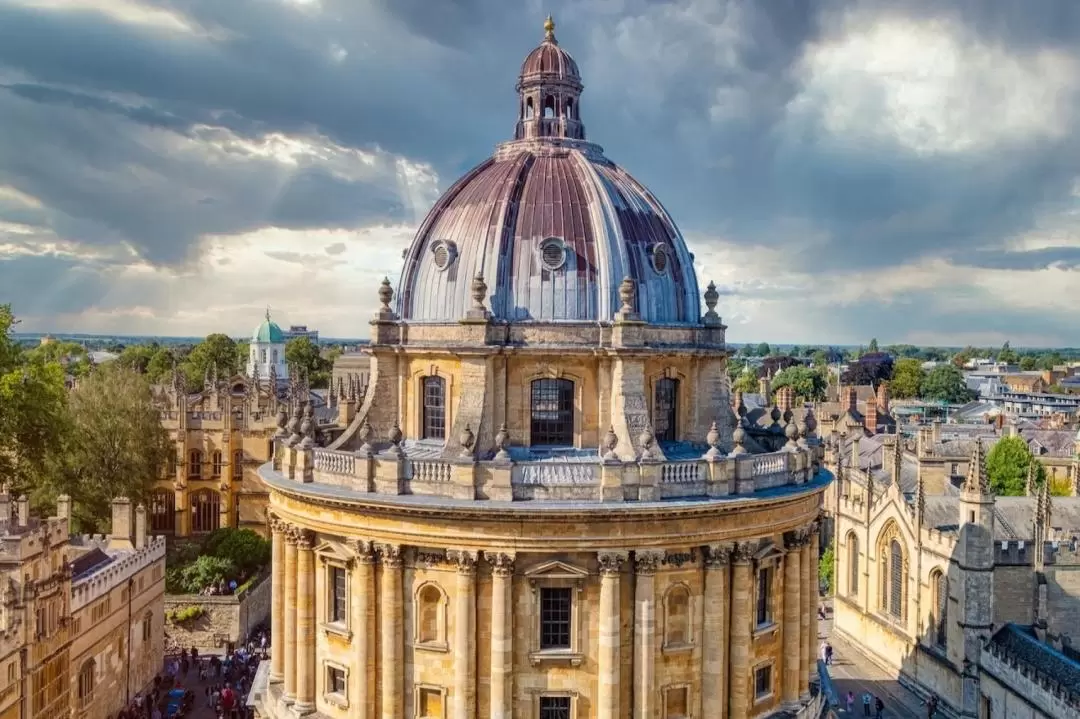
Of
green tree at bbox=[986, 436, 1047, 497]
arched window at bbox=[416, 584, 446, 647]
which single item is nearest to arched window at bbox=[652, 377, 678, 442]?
arched window at bbox=[416, 584, 446, 647]

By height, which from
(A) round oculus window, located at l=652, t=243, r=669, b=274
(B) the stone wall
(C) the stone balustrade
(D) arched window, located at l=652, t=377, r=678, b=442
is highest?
(A) round oculus window, located at l=652, t=243, r=669, b=274

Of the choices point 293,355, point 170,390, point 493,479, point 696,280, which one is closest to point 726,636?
point 493,479

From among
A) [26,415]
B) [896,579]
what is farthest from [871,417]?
[26,415]

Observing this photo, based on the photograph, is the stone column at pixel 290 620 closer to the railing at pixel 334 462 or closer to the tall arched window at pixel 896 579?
the railing at pixel 334 462

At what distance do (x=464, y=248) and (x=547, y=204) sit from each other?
Answer: 329 cm

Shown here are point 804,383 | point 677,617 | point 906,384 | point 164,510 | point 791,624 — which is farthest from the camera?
point 906,384

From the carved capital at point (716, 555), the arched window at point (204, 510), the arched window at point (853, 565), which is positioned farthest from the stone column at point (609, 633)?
the arched window at point (204, 510)

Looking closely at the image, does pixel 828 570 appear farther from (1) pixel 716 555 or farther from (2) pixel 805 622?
(1) pixel 716 555

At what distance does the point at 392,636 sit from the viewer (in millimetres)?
29328

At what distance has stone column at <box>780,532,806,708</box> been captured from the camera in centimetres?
3247

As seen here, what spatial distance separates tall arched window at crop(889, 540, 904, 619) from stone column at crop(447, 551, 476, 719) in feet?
98.3

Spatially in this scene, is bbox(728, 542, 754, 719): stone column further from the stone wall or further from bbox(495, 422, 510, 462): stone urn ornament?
the stone wall

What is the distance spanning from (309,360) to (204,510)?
9513 cm

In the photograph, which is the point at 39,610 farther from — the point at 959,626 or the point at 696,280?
the point at 959,626
